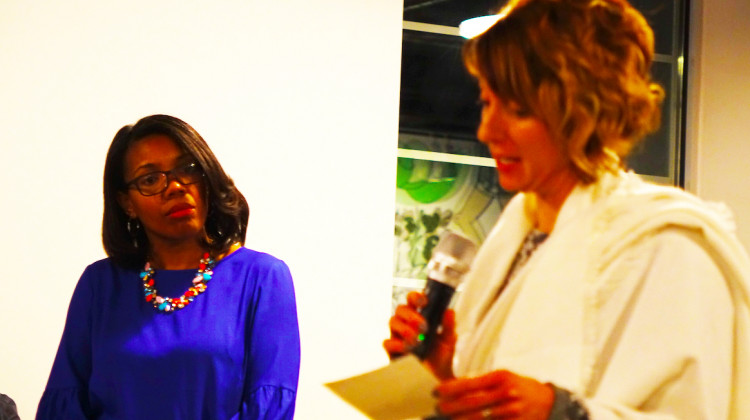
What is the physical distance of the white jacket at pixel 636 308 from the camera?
1236mm

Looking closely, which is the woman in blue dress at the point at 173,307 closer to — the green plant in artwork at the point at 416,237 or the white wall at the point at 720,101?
the green plant in artwork at the point at 416,237

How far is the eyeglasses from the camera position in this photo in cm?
257

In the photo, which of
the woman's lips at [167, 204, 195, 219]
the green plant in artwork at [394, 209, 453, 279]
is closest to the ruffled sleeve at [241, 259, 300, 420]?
the woman's lips at [167, 204, 195, 219]

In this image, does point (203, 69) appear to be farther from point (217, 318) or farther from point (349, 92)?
point (217, 318)

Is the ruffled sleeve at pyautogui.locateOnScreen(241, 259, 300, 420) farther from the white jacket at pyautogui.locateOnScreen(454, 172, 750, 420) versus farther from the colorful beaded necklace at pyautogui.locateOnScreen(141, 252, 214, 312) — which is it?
the white jacket at pyautogui.locateOnScreen(454, 172, 750, 420)

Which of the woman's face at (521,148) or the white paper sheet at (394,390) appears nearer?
the white paper sheet at (394,390)

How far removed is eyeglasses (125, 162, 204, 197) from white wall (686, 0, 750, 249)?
11.1ft

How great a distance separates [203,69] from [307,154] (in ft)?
1.78

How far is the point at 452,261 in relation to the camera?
1.34 metres

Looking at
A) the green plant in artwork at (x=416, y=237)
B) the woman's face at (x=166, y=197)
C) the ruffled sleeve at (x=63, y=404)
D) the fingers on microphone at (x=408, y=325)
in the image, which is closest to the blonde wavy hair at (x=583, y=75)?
the fingers on microphone at (x=408, y=325)

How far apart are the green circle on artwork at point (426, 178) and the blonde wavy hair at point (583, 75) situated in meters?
3.34

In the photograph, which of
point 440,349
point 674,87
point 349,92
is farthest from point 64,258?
point 674,87

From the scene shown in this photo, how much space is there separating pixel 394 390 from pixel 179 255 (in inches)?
56.7

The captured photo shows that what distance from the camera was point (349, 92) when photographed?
4.20 m
